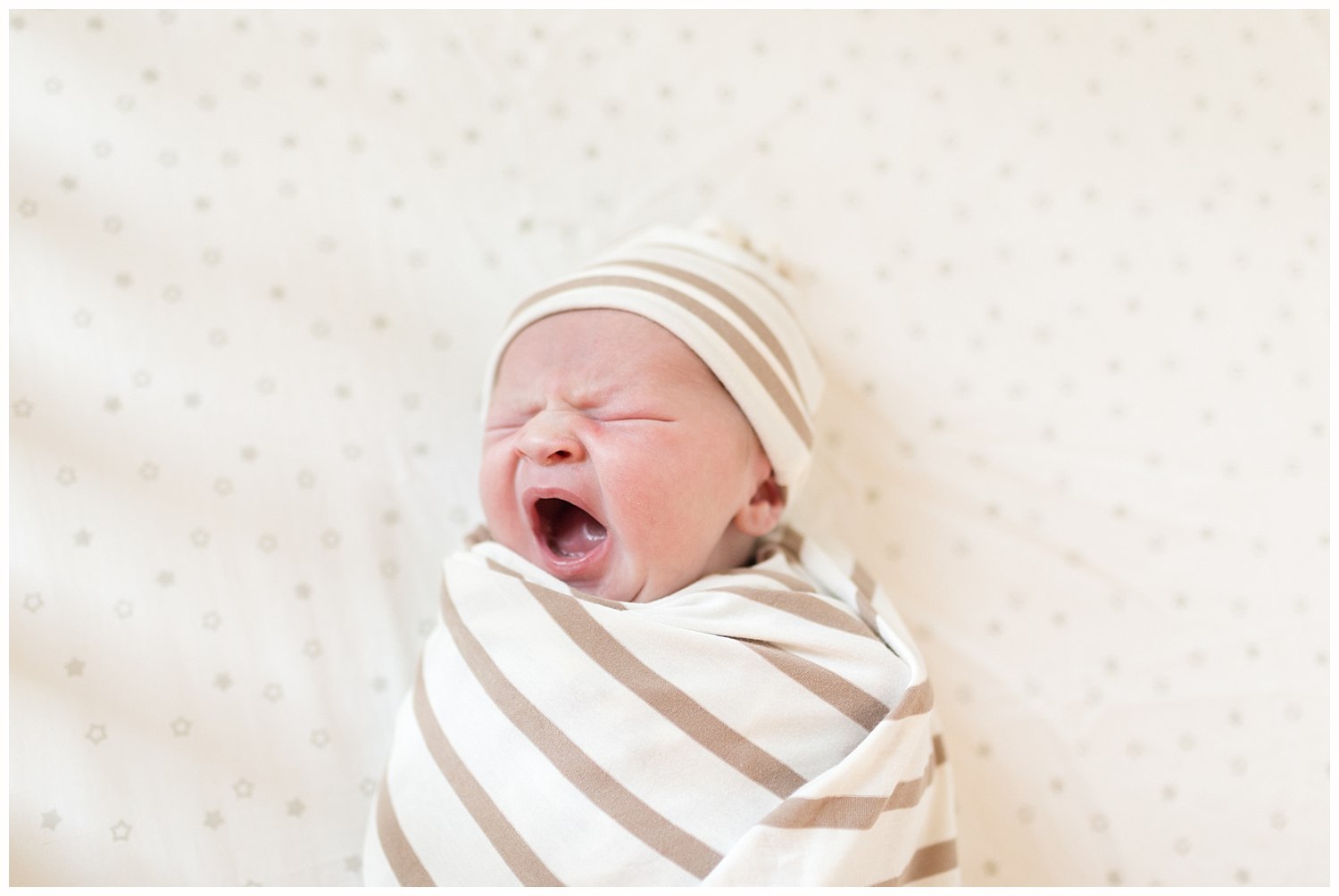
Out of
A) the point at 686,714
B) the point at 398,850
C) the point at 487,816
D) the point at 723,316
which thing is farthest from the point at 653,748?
the point at 723,316

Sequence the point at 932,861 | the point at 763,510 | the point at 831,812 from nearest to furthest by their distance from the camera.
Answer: the point at 831,812, the point at 932,861, the point at 763,510

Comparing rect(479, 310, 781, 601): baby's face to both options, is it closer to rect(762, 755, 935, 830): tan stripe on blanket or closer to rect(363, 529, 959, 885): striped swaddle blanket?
rect(363, 529, 959, 885): striped swaddle blanket

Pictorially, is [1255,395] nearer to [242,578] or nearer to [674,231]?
[674,231]

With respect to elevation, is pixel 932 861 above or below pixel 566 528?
below

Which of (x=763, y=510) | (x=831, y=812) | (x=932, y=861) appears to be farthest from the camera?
(x=763, y=510)

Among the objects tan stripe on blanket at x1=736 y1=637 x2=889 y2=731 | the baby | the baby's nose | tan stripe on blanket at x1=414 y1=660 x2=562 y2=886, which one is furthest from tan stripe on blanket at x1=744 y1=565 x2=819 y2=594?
tan stripe on blanket at x1=414 y1=660 x2=562 y2=886

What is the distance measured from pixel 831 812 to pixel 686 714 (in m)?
0.17

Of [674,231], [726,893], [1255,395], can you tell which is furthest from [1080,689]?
[674,231]

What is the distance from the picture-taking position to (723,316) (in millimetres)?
1095

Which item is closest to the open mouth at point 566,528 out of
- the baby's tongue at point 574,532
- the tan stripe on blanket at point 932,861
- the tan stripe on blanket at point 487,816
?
the baby's tongue at point 574,532

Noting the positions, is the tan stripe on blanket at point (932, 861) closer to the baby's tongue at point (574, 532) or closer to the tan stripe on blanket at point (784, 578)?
the tan stripe on blanket at point (784, 578)

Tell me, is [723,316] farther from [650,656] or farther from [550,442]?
[650,656]

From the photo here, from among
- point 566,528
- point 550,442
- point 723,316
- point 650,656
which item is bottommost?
point 650,656

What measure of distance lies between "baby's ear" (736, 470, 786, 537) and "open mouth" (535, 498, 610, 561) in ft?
0.58
